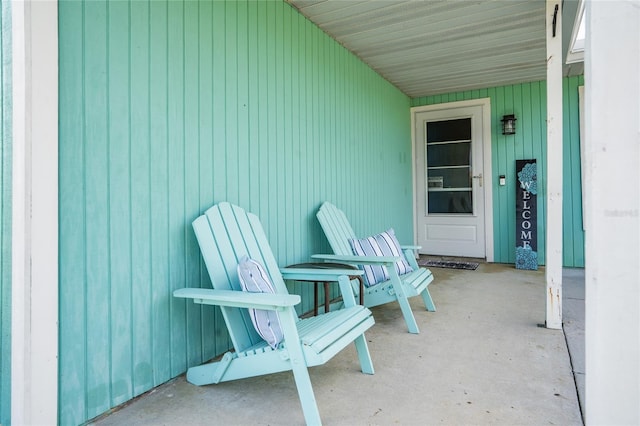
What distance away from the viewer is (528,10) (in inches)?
130

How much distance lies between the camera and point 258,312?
5.86 feet

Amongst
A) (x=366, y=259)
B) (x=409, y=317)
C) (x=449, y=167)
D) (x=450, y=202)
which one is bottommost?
(x=409, y=317)

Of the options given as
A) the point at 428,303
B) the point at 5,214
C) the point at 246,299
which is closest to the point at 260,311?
the point at 246,299

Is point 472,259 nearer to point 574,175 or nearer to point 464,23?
point 574,175

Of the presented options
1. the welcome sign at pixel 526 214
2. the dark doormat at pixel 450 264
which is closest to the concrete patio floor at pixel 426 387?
the dark doormat at pixel 450 264

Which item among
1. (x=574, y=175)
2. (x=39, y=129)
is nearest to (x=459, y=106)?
(x=574, y=175)

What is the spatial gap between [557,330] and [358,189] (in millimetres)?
2265

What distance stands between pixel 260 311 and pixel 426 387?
897 millimetres

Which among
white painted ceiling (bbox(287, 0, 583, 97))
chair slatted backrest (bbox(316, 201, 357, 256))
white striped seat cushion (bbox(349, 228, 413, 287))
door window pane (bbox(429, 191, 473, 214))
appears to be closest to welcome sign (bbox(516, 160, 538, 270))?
door window pane (bbox(429, 191, 473, 214))

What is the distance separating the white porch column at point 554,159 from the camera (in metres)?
2.67

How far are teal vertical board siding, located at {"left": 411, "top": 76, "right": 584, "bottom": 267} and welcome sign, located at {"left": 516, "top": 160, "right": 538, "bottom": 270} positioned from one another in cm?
9

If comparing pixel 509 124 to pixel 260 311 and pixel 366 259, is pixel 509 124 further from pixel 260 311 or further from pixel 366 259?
pixel 260 311
